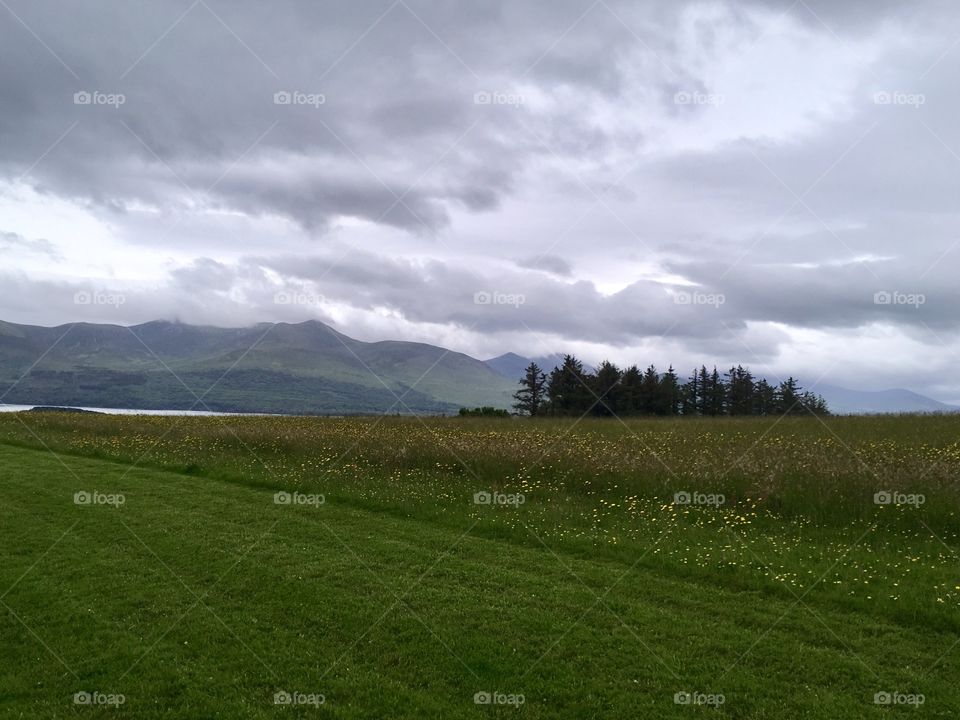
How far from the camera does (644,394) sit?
7806 cm

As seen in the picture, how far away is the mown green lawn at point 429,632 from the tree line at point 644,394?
5951cm

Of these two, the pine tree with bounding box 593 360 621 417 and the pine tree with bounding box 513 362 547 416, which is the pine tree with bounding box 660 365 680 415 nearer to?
A: the pine tree with bounding box 593 360 621 417

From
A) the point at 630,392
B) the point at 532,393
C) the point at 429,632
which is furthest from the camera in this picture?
the point at 532,393

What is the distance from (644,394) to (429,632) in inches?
2881

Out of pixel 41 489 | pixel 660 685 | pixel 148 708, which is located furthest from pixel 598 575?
pixel 41 489

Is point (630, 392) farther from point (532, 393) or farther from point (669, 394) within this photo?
point (532, 393)

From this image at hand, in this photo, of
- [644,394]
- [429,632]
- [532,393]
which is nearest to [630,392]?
[644,394]

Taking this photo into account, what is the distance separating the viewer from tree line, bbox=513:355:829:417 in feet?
256

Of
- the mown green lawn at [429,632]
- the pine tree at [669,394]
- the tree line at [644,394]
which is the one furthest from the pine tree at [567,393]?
the mown green lawn at [429,632]

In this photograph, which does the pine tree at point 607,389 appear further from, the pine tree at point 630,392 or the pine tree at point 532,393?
the pine tree at point 532,393

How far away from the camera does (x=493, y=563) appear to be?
11.2m

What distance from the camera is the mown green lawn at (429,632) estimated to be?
658 centimetres

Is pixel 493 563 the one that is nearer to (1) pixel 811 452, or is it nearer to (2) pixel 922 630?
(2) pixel 922 630

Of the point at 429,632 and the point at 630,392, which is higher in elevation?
the point at 630,392
